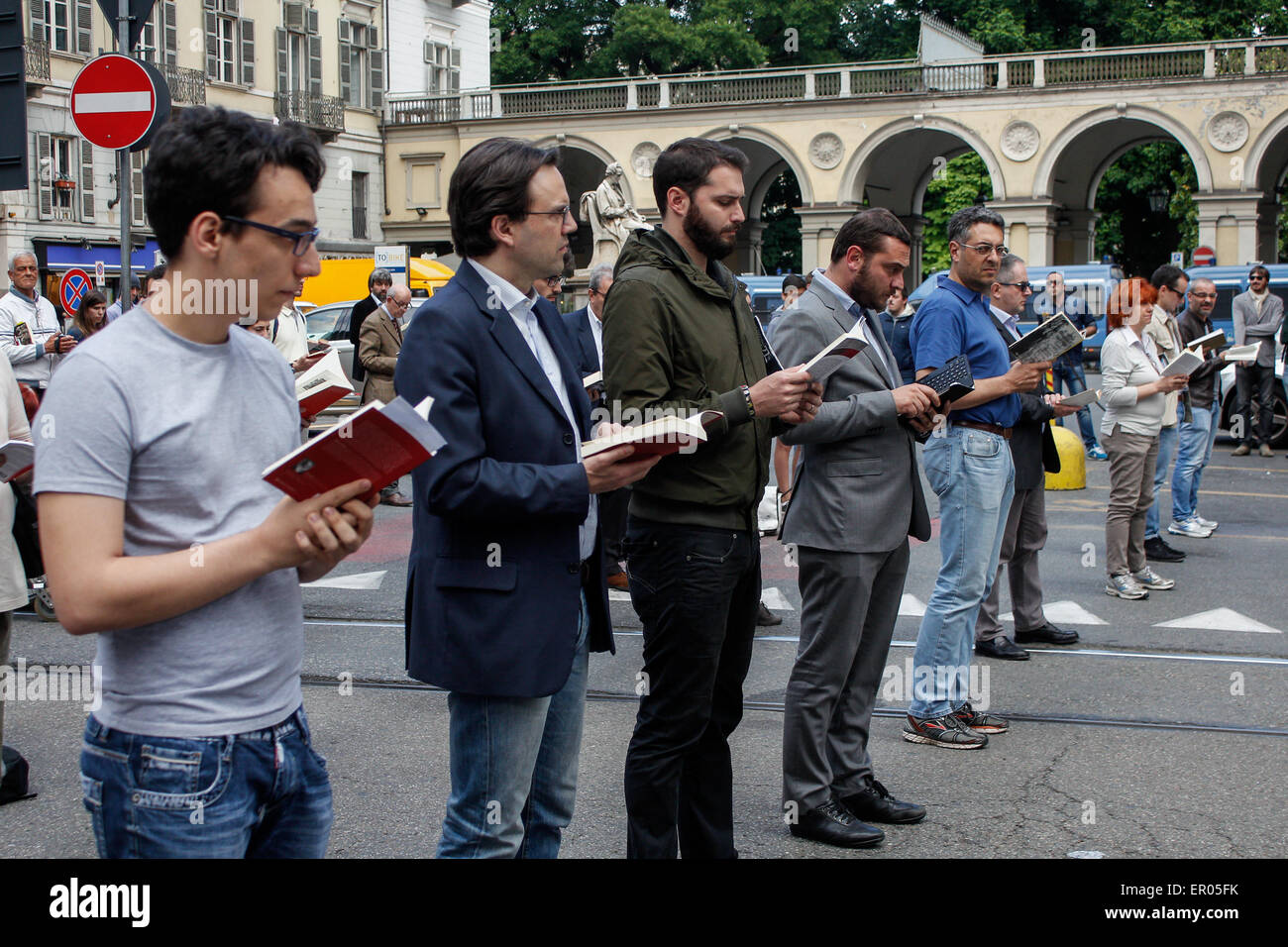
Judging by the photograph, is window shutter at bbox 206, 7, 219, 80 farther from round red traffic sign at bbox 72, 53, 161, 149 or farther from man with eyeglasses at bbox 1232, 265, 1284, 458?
round red traffic sign at bbox 72, 53, 161, 149

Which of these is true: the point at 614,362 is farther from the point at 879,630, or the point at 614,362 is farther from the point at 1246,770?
the point at 1246,770

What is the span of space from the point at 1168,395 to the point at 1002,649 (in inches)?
124

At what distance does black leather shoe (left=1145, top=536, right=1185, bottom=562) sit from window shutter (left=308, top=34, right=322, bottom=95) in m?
36.2

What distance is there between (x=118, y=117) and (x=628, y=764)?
5776 mm

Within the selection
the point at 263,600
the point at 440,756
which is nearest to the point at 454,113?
the point at 440,756

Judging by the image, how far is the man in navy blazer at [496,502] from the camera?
2.88 metres

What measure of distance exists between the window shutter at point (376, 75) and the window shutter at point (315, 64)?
2.64 m

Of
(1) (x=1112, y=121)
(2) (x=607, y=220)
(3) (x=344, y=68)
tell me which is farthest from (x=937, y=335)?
(3) (x=344, y=68)

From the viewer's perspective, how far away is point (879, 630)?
187 inches

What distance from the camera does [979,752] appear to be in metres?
5.57

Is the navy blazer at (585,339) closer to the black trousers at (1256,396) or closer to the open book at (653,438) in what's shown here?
the open book at (653,438)

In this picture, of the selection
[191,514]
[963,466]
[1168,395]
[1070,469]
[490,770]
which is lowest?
[1070,469]

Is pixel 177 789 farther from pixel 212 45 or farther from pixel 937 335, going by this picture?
pixel 212 45

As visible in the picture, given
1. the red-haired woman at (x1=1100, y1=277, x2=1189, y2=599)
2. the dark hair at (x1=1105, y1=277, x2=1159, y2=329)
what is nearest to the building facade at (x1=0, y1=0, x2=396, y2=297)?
the dark hair at (x1=1105, y1=277, x2=1159, y2=329)
